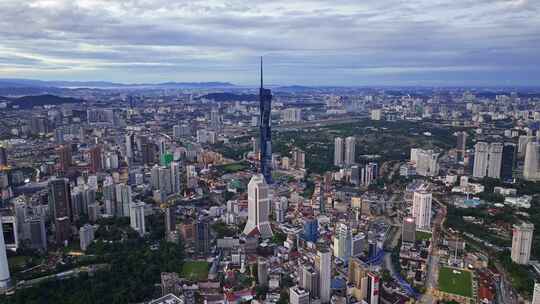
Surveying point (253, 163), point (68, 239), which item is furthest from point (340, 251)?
point (253, 163)

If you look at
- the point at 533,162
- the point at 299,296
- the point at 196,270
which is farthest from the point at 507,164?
the point at 196,270

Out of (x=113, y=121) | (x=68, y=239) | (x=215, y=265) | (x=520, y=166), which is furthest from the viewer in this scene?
(x=113, y=121)

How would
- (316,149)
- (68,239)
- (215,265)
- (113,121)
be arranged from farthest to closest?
(113,121)
(316,149)
(68,239)
(215,265)

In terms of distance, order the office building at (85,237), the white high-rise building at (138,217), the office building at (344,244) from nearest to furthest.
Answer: the office building at (344,244) → the office building at (85,237) → the white high-rise building at (138,217)

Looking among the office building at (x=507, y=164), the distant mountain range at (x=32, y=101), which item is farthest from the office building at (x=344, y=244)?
the distant mountain range at (x=32, y=101)

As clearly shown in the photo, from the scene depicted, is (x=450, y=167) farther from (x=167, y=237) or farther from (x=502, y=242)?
(x=167, y=237)

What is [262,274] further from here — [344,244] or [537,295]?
[537,295]

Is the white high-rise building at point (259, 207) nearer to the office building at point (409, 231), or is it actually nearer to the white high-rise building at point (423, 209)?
the office building at point (409, 231)
